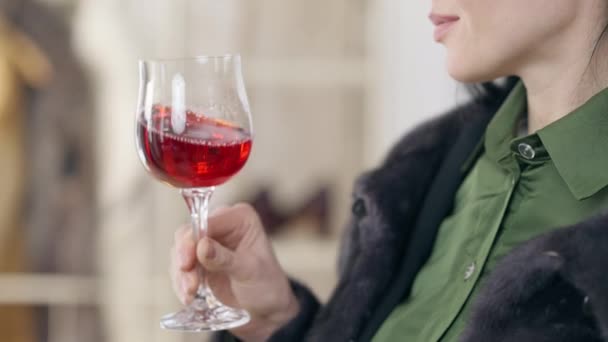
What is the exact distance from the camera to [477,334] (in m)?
1.06

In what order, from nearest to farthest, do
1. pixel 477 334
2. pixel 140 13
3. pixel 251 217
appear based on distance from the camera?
pixel 477 334 → pixel 251 217 → pixel 140 13

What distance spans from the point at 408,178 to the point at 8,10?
79.7 inches

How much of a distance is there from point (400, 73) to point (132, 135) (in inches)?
31.6

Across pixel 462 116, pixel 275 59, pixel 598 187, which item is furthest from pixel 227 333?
pixel 275 59

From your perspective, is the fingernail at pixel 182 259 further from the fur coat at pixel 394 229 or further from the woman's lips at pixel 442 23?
the woman's lips at pixel 442 23

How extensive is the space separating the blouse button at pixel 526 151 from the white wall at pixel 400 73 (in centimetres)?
154

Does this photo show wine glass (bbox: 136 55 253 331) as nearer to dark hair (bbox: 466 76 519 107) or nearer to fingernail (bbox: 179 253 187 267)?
fingernail (bbox: 179 253 187 267)

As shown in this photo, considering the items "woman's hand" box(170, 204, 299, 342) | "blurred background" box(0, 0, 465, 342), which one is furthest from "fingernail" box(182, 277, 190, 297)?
"blurred background" box(0, 0, 465, 342)

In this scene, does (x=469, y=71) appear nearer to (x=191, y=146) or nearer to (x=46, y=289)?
(x=191, y=146)

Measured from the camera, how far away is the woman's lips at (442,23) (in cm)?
125

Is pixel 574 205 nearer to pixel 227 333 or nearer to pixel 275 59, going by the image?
pixel 227 333

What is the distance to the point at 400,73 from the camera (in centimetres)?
304

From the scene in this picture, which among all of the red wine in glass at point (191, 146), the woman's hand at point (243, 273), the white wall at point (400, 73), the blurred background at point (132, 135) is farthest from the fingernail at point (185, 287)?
the blurred background at point (132, 135)

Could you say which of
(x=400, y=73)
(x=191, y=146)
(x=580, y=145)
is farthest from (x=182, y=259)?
(x=400, y=73)
